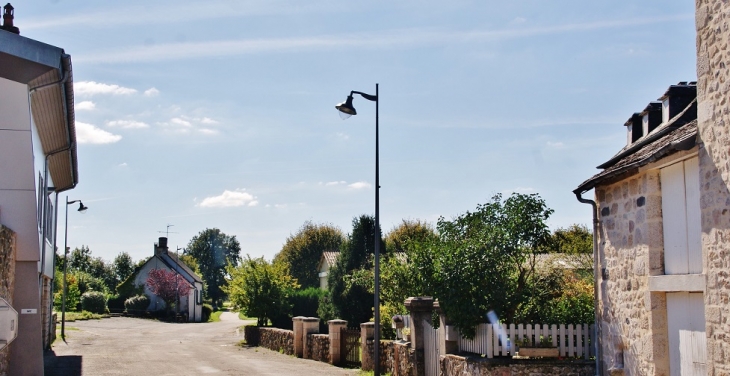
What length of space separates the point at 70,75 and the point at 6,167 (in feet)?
8.82

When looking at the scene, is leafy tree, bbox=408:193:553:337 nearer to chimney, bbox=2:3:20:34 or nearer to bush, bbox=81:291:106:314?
chimney, bbox=2:3:20:34

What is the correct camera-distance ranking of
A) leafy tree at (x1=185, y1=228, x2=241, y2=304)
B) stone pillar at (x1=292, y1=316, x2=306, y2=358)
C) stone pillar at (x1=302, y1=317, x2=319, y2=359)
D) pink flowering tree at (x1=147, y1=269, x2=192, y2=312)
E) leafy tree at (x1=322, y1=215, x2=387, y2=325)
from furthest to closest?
leafy tree at (x1=185, y1=228, x2=241, y2=304) < pink flowering tree at (x1=147, y1=269, x2=192, y2=312) < leafy tree at (x1=322, y1=215, x2=387, y2=325) < stone pillar at (x1=292, y1=316, x2=306, y2=358) < stone pillar at (x1=302, y1=317, x2=319, y2=359)

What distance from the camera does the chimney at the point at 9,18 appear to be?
49.0 feet

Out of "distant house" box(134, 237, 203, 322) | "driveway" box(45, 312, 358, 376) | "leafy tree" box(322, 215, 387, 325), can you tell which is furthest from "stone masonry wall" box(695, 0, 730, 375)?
"distant house" box(134, 237, 203, 322)

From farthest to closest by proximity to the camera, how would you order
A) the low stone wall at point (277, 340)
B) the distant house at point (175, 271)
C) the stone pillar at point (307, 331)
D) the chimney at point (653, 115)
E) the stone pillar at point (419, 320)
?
the distant house at point (175, 271) → the low stone wall at point (277, 340) → the stone pillar at point (307, 331) → the stone pillar at point (419, 320) → the chimney at point (653, 115)

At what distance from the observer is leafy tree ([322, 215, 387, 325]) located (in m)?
33.8

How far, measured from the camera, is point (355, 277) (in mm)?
31328

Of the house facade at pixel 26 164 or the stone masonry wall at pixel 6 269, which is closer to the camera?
the house facade at pixel 26 164

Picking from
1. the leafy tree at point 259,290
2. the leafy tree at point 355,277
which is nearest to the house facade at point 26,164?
the leafy tree at point 259,290

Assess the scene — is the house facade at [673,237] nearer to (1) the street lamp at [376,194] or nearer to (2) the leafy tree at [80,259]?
(1) the street lamp at [376,194]

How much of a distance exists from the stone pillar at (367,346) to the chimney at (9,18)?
11105 millimetres

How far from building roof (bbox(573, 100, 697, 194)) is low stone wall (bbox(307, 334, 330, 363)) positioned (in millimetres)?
12208

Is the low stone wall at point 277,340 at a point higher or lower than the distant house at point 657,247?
lower

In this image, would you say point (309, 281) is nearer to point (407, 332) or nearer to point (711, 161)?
point (407, 332)
